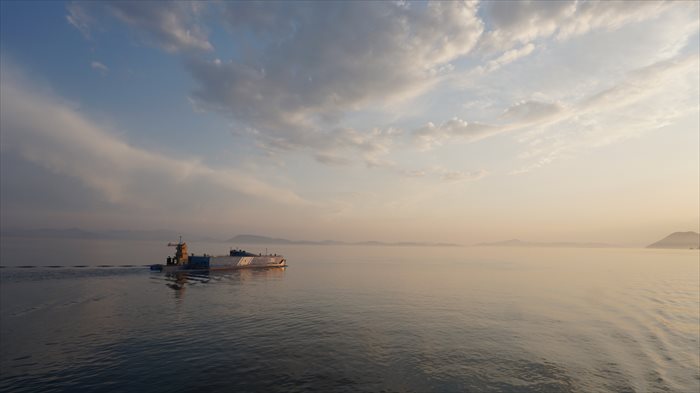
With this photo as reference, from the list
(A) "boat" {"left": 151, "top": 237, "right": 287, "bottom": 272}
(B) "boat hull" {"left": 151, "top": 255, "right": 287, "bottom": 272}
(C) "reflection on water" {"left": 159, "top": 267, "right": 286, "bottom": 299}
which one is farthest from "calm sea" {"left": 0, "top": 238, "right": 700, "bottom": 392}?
(A) "boat" {"left": 151, "top": 237, "right": 287, "bottom": 272}

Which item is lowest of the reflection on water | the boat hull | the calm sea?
the calm sea

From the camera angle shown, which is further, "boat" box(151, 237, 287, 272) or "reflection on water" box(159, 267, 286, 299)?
"boat" box(151, 237, 287, 272)

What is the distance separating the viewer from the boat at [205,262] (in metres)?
120

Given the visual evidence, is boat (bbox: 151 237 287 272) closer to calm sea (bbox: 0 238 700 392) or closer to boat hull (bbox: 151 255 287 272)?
boat hull (bbox: 151 255 287 272)

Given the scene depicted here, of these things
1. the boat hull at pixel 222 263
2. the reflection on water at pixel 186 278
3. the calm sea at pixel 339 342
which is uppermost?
the boat hull at pixel 222 263

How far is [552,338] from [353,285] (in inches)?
2273

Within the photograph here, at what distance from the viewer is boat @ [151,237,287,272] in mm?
120425

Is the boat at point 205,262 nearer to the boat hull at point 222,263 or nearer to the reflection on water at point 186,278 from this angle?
the boat hull at point 222,263

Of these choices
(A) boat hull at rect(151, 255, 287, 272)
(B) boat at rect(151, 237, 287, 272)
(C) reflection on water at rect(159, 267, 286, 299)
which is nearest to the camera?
(C) reflection on water at rect(159, 267, 286, 299)

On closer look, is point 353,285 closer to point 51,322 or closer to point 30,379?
point 51,322

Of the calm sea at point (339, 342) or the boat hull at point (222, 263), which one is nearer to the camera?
the calm sea at point (339, 342)

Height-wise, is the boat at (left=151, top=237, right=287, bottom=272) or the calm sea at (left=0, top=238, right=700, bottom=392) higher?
the boat at (left=151, top=237, right=287, bottom=272)

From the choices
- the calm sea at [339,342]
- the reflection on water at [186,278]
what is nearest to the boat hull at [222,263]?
the reflection on water at [186,278]

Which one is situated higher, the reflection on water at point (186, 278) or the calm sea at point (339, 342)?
the reflection on water at point (186, 278)
